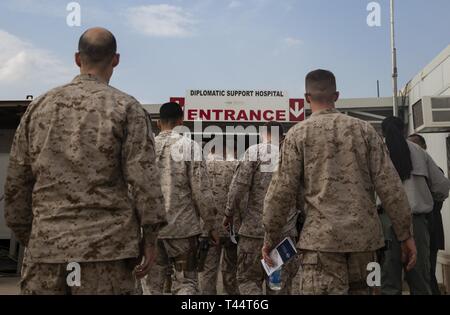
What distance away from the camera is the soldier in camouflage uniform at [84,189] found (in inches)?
78.2

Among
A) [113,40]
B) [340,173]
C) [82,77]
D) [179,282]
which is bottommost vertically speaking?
[179,282]

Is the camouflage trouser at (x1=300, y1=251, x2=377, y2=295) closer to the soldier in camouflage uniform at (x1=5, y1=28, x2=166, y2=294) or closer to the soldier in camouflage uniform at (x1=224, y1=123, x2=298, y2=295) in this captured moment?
the soldier in camouflage uniform at (x1=5, y1=28, x2=166, y2=294)

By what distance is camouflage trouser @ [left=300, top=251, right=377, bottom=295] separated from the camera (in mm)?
2443

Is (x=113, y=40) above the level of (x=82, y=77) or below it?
above

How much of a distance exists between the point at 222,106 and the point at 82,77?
7202 mm

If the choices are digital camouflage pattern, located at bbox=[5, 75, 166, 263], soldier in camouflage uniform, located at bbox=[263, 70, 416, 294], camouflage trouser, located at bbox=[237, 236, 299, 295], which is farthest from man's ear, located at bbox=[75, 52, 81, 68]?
camouflage trouser, located at bbox=[237, 236, 299, 295]

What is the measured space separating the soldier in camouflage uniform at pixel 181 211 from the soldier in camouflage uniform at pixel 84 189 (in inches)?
62.7

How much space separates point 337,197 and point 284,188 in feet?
1.02

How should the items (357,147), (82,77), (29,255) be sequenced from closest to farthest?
(29,255)
(82,77)
(357,147)
